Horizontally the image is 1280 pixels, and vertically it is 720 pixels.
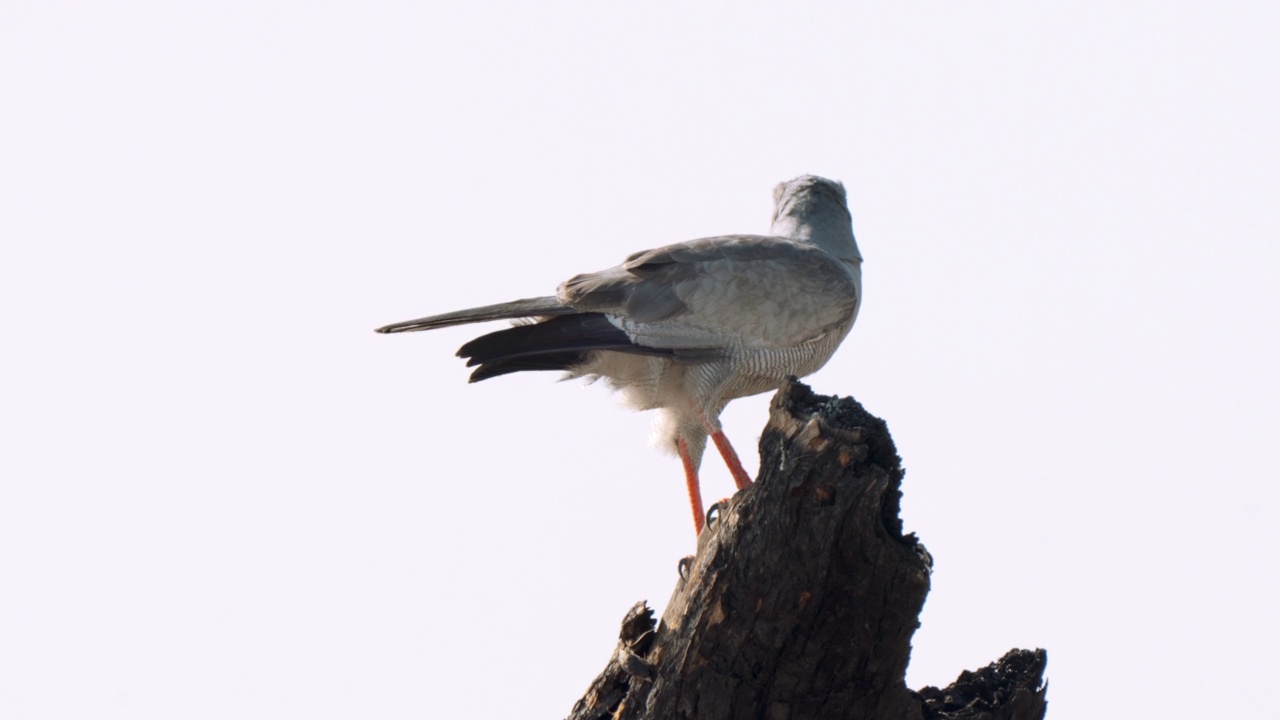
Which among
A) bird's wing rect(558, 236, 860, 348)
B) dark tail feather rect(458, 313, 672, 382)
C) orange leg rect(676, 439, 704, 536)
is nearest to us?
dark tail feather rect(458, 313, 672, 382)

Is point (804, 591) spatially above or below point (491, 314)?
below

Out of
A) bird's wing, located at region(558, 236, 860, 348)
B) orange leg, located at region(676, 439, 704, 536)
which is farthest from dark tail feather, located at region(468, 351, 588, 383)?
orange leg, located at region(676, 439, 704, 536)

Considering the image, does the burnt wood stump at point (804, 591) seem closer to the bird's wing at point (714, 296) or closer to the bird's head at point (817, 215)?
the bird's wing at point (714, 296)

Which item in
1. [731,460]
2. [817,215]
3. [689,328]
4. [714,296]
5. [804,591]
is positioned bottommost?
[804,591]

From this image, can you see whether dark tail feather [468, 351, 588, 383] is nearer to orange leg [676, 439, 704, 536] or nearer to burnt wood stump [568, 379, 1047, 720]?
orange leg [676, 439, 704, 536]

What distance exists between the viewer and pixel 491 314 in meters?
8.91

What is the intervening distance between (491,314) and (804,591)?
10.6ft

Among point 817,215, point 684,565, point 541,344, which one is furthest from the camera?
point 817,215

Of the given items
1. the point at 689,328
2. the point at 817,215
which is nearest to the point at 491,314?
the point at 689,328

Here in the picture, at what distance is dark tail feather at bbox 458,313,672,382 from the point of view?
874 centimetres

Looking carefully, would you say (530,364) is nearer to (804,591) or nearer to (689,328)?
(689,328)

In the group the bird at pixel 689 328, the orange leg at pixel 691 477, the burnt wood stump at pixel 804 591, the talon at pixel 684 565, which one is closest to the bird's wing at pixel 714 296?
the bird at pixel 689 328

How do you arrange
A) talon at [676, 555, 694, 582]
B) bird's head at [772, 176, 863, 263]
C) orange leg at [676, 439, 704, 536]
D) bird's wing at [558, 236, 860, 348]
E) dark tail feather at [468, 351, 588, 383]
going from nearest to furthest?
talon at [676, 555, 694, 582] < dark tail feather at [468, 351, 588, 383] < bird's wing at [558, 236, 860, 348] < orange leg at [676, 439, 704, 536] < bird's head at [772, 176, 863, 263]

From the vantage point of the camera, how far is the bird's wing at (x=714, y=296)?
29.7 feet
